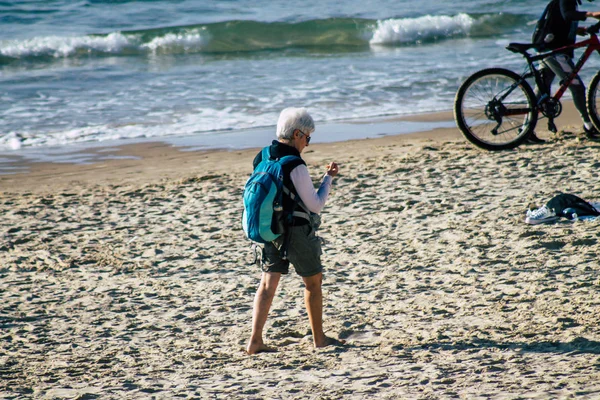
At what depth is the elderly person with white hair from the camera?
3.63 meters

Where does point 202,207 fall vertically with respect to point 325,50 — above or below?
below

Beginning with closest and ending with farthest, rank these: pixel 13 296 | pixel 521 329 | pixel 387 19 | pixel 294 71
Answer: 1. pixel 521 329
2. pixel 13 296
3. pixel 294 71
4. pixel 387 19

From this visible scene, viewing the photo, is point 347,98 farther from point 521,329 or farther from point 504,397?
point 504,397

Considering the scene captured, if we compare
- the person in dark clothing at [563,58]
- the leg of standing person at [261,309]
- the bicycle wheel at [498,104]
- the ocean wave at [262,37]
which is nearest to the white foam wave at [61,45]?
the ocean wave at [262,37]

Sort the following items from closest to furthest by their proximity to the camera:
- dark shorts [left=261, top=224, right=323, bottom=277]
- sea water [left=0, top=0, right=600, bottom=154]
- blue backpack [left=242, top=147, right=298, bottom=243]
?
blue backpack [left=242, top=147, right=298, bottom=243]
dark shorts [left=261, top=224, right=323, bottom=277]
sea water [left=0, top=0, right=600, bottom=154]

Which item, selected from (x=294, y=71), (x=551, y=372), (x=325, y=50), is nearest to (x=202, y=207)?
(x=551, y=372)

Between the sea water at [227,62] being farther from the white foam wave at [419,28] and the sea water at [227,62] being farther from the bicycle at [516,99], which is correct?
the bicycle at [516,99]

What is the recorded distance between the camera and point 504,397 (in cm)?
308

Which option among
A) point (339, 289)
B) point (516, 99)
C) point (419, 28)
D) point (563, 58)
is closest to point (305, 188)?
point (339, 289)

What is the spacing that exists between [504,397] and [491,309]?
3.66 feet

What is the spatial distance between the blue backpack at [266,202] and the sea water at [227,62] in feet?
19.9

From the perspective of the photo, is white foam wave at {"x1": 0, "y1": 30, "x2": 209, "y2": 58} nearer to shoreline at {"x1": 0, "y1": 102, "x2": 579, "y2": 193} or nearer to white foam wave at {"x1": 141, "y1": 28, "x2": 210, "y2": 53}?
white foam wave at {"x1": 141, "y1": 28, "x2": 210, "y2": 53}

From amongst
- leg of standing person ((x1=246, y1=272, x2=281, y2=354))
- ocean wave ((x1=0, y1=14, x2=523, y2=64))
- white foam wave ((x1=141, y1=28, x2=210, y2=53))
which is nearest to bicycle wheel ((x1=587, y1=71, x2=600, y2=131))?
leg of standing person ((x1=246, y1=272, x2=281, y2=354))

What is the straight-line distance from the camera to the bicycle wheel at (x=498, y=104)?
25.2ft
